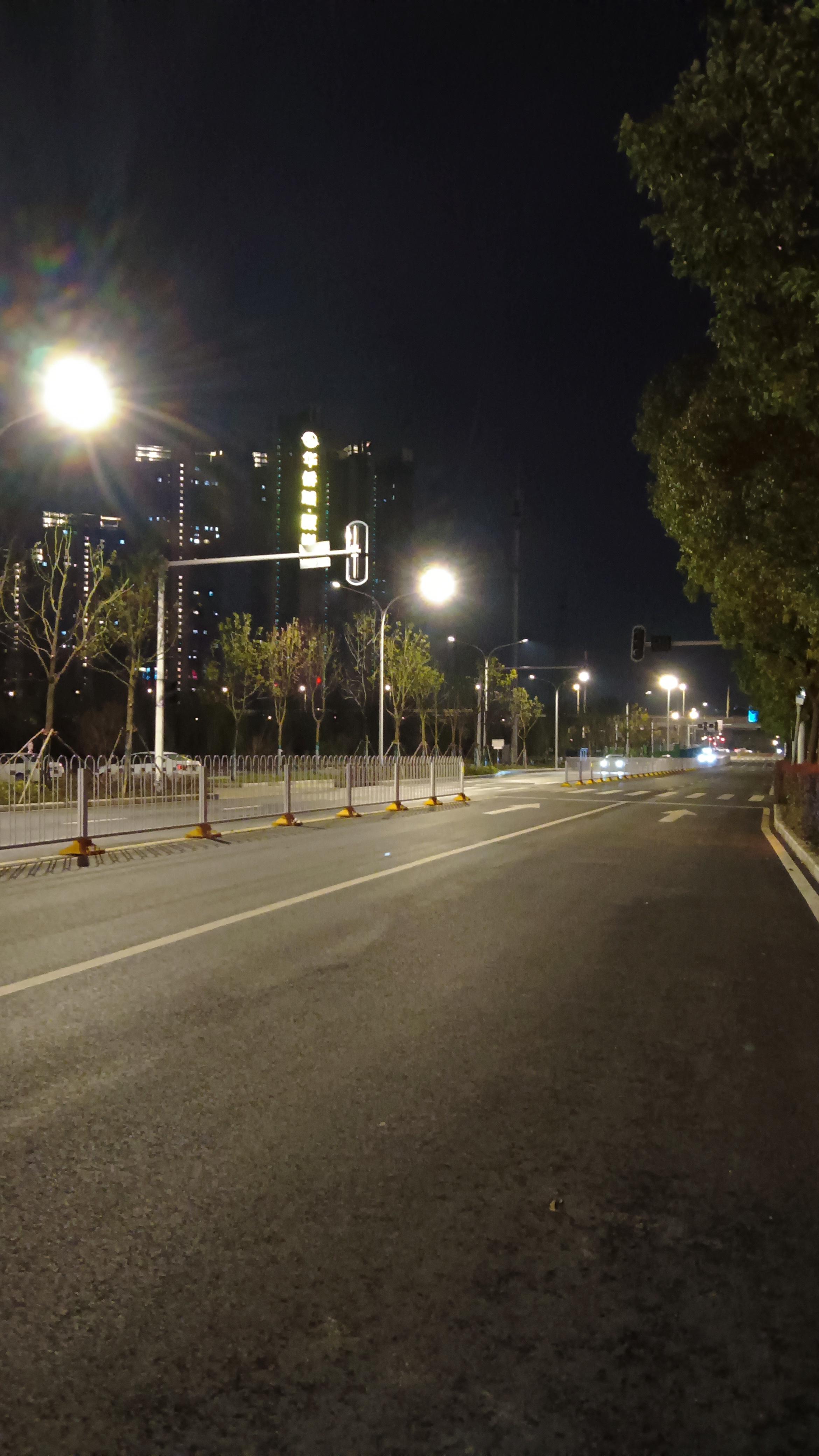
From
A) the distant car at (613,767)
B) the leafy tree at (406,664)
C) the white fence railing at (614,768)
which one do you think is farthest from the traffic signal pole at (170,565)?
the distant car at (613,767)

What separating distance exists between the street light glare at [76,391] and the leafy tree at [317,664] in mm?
33309

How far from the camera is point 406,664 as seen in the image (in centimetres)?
5253

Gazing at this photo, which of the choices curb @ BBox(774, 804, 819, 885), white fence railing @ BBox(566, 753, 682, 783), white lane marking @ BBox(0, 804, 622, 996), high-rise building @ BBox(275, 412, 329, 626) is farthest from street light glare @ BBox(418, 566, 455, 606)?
high-rise building @ BBox(275, 412, 329, 626)

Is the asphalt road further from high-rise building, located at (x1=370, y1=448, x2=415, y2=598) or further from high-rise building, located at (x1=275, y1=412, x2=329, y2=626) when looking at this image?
high-rise building, located at (x1=370, y1=448, x2=415, y2=598)

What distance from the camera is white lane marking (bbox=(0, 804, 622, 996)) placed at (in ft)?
22.3

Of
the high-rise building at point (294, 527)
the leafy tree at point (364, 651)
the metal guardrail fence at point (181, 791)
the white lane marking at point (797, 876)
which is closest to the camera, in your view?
the white lane marking at point (797, 876)

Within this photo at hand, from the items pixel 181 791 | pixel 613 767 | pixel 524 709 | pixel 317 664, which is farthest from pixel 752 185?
pixel 524 709

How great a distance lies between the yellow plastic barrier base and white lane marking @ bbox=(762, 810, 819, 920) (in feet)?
29.7

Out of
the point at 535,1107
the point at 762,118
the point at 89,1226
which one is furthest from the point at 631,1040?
the point at 762,118

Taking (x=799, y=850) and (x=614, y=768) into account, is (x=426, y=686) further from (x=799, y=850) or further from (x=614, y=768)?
(x=799, y=850)

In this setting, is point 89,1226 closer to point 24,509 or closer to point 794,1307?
point 794,1307

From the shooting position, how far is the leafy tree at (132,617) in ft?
96.9

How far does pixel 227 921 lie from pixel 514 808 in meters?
17.9

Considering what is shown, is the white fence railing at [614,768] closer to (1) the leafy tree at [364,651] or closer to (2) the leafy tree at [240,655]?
(1) the leafy tree at [364,651]
